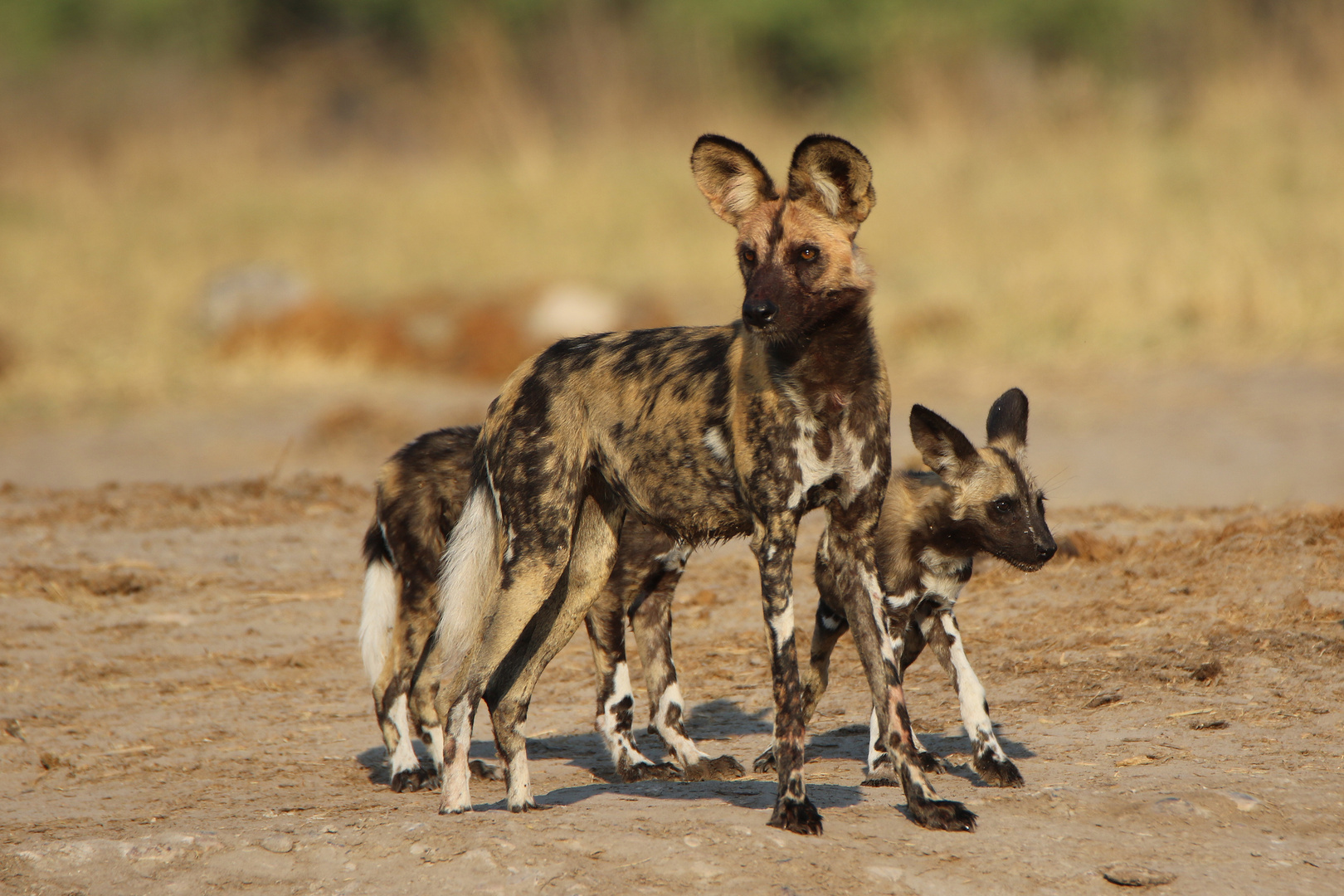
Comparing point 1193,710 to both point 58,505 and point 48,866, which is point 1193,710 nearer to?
point 48,866

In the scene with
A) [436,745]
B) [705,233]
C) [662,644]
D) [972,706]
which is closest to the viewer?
[972,706]

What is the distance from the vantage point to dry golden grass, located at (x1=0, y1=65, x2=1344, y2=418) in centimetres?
1155

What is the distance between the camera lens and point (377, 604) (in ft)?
15.7

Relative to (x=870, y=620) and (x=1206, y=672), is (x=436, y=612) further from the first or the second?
(x=1206, y=672)

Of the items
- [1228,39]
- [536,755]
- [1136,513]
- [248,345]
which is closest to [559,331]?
[248,345]

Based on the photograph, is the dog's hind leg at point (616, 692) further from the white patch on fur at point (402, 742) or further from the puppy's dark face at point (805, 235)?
the puppy's dark face at point (805, 235)

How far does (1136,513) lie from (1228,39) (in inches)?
511

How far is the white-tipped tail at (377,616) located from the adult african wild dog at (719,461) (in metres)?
0.50

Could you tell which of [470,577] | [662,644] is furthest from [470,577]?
[662,644]

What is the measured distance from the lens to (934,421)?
4336mm

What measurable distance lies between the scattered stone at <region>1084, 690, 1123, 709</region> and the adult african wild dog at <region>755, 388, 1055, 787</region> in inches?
21.6

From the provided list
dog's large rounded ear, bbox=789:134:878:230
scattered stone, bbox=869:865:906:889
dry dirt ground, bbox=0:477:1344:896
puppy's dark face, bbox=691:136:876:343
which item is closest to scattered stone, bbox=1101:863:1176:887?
dry dirt ground, bbox=0:477:1344:896

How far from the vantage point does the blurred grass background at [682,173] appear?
11.9m

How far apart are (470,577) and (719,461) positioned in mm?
877
